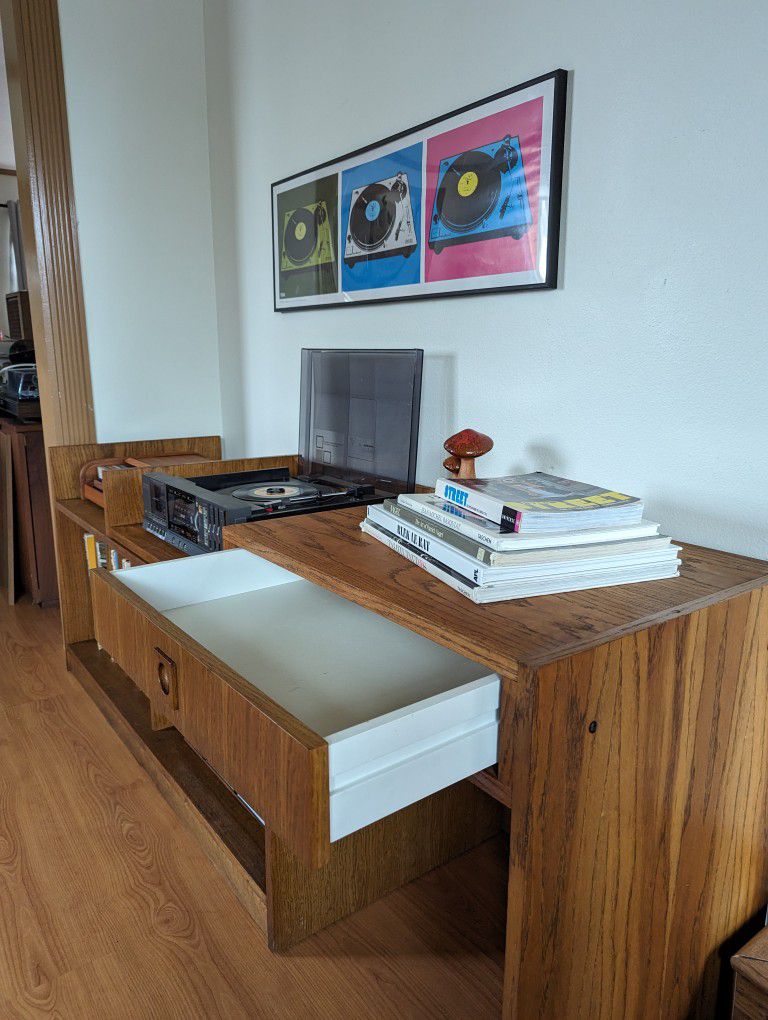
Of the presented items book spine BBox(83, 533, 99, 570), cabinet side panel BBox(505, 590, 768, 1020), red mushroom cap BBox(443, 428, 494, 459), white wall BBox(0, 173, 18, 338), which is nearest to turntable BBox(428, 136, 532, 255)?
red mushroom cap BBox(443, 428, 494, 459)

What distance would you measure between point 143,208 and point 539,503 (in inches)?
73.7

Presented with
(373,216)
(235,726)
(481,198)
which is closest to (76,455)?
(373,216)

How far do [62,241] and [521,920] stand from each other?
83.8 inches

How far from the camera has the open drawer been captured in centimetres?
65

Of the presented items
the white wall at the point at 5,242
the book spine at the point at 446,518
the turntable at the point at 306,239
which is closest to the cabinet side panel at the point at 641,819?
the book spine at the point at 446,518

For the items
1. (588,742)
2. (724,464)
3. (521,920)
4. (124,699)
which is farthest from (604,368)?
(124,699)

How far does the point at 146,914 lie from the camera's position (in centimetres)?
124

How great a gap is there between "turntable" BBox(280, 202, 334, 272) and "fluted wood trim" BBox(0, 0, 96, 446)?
67cm

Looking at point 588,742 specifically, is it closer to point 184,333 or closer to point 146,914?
point 146,914

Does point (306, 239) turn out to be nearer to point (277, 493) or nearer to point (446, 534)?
point (277, 493)

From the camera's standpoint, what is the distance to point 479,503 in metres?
0.91

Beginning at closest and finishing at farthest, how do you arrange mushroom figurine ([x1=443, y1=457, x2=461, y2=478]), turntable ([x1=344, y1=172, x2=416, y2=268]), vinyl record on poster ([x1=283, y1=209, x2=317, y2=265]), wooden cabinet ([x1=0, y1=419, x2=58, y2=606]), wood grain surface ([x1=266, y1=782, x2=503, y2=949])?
wood grain surface ([x1=266, y1=782, x2=503, y2=949]) → mushroom figurine ([x1=443, y1=457, x2=461, y2=478]) → turntable ([x1=344, y1=172, x2=416, y2=268]) → vinyl record on poster ([x1=283, y1=209, x2=317, y2=265]) → wooden cabinet ([x1=0, y1=419, x2=58, y2=606])

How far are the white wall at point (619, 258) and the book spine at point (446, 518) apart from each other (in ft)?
1.32

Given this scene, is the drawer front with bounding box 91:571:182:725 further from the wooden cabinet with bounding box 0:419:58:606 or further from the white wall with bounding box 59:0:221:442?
the wooden cabinet with bounding box 0:419:58:606
